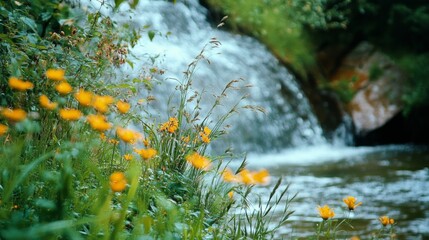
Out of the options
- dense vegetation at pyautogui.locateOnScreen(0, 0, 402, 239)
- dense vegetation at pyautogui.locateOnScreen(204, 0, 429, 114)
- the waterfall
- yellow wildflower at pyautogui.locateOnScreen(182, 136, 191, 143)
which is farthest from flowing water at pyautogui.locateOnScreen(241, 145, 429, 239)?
dense vegetation at pyautogui.locateOnScreen(204, 0, 429, 114)

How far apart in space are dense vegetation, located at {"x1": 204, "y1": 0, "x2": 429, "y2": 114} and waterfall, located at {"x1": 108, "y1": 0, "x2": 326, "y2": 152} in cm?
41

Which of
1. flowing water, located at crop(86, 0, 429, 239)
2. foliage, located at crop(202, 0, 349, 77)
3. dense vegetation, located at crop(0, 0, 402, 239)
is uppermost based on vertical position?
foliage, located at crop(202, 0, 349, 77)

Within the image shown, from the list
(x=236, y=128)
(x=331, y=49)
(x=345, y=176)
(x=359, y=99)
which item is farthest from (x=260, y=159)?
(x=331, y=49)

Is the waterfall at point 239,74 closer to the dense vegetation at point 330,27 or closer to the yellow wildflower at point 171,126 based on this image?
the dense vegetation at point 330,27

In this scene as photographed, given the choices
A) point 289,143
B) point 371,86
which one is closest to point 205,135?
point 289,143

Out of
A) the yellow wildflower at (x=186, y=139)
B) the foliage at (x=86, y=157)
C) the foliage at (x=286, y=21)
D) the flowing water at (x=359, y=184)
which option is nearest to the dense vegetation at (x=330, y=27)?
the foliage at (x=286, y=21)

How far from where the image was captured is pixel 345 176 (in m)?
6.06

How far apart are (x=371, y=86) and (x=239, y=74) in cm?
261

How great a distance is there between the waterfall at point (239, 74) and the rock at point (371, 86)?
0.94 m

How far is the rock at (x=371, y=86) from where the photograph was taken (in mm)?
9336

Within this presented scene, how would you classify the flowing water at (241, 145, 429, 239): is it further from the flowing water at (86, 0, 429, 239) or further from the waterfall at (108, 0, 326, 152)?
the waterfall at (108, 0, 326, 152)

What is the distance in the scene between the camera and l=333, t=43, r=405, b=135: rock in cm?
934

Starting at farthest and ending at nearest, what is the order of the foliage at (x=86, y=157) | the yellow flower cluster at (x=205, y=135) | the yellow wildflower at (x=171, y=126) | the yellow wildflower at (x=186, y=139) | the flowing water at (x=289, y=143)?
the flowing water at (x=289, y=143), the yellow wildflower at (x=186, y=139), the yellow wildflower at (x=171, y=126), the yellow flower cluster at (x=205, y=135), the foliage at (x=86, y=157)

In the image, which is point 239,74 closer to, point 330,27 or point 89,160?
point 330,27
